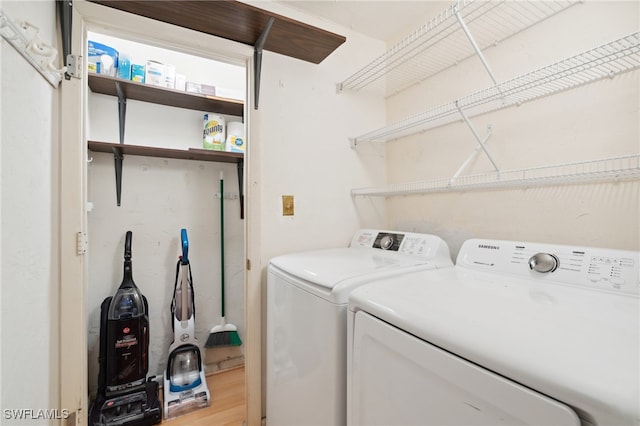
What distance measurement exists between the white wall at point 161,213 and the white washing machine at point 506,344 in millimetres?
1712

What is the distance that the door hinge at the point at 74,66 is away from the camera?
3.99 feet

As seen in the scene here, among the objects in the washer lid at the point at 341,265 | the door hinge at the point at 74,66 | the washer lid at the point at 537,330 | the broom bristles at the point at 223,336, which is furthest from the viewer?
the broom bristles at the point at 223,336

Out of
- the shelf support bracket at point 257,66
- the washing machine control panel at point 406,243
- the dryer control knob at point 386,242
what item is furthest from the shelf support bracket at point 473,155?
the shelf support bracket at point 257,66

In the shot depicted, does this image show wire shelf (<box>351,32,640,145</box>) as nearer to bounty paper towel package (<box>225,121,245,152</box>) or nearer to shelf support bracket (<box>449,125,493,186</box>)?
shelf support bracket (<box>449,125,493,186</box>)

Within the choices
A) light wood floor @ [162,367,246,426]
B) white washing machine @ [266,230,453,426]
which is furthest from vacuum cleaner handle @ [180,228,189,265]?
light wood floor @ [162,367,246,426]

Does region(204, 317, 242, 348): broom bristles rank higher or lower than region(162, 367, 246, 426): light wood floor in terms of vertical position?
higher

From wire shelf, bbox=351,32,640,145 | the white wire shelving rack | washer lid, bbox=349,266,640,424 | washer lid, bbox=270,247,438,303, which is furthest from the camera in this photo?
washer lid, bbox=270,247,438,303

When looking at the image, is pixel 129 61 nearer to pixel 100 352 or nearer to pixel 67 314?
pixel 67 314

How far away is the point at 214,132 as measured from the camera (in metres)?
2.16

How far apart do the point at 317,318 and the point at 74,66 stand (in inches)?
60.0

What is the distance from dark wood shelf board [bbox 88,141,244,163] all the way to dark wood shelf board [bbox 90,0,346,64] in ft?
2.48

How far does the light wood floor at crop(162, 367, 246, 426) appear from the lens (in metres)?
1.72

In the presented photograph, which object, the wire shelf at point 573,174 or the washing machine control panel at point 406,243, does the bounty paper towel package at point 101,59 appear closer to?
the washing machine control panel at point 406,243

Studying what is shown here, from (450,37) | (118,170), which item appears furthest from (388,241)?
(118,170)
